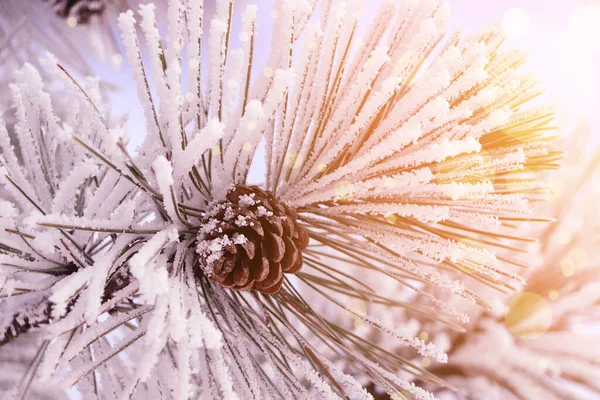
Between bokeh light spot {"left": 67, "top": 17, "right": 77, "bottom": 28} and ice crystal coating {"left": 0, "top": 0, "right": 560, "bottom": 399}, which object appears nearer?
ice crystal coating {"left": 0, "top": 0, "right": 560, "bottom": 399}

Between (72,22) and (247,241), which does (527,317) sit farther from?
(72,22)

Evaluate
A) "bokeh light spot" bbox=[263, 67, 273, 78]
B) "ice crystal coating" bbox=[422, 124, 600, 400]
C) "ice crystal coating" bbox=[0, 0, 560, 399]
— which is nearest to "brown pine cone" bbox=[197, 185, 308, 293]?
"ice crystal coating" bbox=[0, 0, 560, 399]

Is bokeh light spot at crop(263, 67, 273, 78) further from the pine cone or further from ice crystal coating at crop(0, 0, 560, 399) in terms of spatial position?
the pine cone

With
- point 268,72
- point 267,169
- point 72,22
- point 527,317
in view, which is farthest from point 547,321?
point 72,22

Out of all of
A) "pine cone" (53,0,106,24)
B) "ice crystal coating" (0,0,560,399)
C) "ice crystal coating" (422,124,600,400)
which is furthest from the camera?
"pine cone" (53,0,106,24)

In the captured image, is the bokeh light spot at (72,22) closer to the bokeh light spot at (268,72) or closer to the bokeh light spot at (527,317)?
the bokeh light spot at (268,72)

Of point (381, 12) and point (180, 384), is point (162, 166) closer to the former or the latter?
point (180, 384)

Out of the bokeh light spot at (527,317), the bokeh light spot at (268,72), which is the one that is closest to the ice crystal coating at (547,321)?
the bokeh light spot at (527,317)
